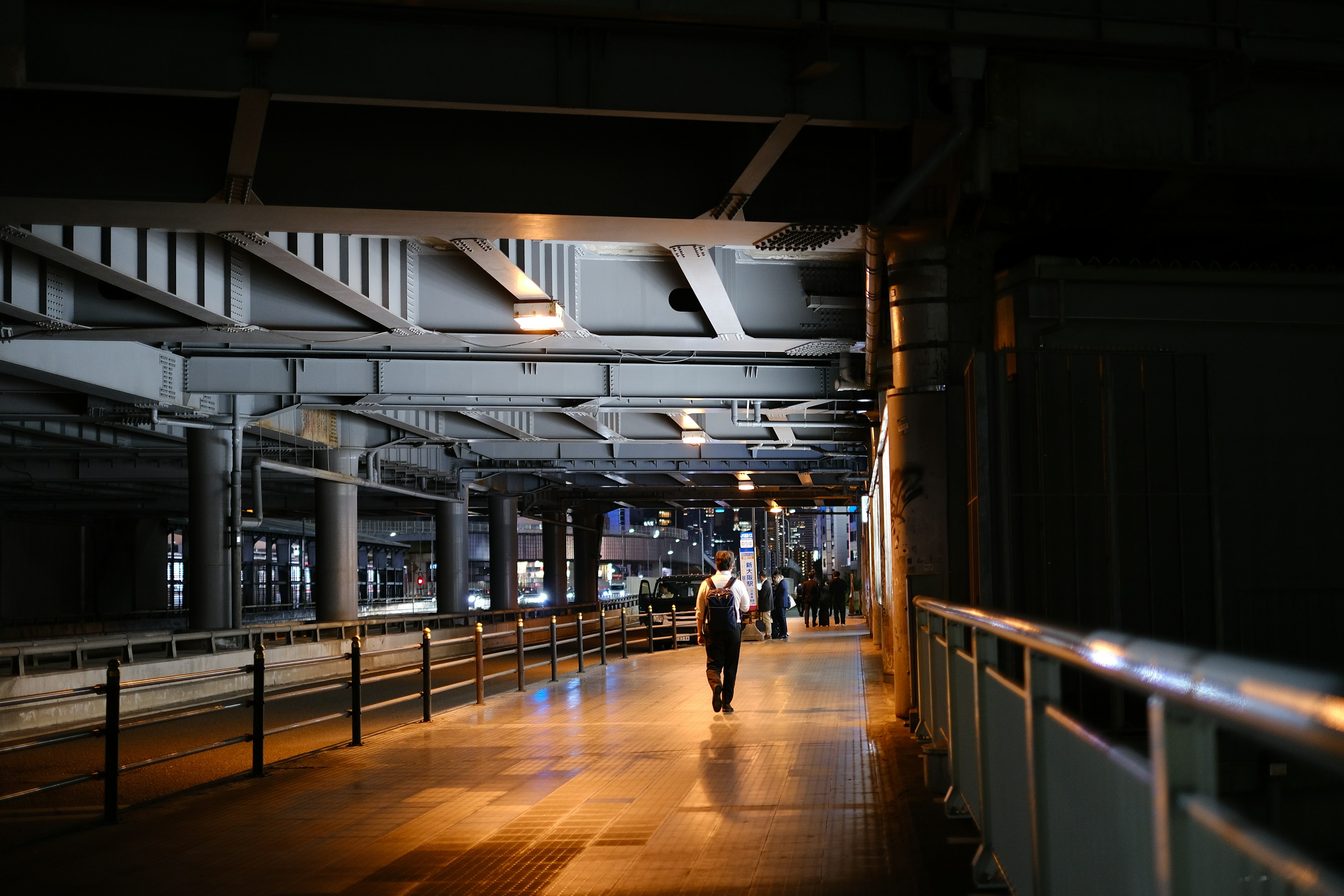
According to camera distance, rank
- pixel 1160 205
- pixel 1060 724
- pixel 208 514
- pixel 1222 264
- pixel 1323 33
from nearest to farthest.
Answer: pixel 1060 724 → pixel 1323 33 → pixel 1160 205 → pixel 1222 264 → pixel 208 514

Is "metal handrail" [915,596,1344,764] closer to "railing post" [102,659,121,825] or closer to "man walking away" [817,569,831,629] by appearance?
"railing post" [102,659,121,825]

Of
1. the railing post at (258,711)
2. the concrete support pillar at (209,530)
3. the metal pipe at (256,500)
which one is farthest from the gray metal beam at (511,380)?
the railing post at (258,711)

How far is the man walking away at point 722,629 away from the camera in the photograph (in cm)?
1428

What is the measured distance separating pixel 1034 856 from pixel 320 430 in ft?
102

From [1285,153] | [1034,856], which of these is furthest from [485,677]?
[1034,856]

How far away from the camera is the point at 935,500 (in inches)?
502

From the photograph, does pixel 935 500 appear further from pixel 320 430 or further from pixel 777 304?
pixel 320 430

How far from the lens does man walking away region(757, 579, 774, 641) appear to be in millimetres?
34531

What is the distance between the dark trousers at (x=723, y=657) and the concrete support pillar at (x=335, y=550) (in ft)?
77.3

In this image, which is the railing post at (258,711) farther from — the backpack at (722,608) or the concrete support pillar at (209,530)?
the concrete support pillar at (209,530)

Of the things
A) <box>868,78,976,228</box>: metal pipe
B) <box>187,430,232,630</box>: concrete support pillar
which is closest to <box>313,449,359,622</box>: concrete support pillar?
<box>187,430,232,630</box>: concrete support pillar

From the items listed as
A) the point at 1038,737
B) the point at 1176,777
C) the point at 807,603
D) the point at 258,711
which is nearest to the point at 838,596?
the point at 807,603

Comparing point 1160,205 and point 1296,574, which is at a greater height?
point 1160,205

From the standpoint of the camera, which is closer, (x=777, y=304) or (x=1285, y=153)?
(x=1285, y=153)
